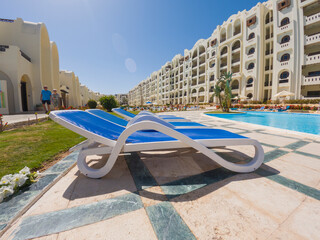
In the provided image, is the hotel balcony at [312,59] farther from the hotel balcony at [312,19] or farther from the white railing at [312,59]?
the hotel balcony at [312,19]

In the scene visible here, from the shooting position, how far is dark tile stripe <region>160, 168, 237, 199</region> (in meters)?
1.56

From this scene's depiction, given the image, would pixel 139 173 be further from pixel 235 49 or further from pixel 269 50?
pixel 235 49

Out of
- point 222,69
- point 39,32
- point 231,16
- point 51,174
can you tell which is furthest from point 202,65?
point 51,174

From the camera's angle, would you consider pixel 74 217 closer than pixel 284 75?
Yes

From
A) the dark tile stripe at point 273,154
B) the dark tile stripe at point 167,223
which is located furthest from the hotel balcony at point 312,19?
the dark tile stripe at point 167,223

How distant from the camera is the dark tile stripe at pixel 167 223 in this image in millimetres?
1029

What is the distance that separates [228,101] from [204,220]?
14.9 metres

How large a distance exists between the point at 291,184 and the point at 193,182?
3.90 feet

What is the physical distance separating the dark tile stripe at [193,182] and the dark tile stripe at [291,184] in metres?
0.45

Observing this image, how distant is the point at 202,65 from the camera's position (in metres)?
35.1

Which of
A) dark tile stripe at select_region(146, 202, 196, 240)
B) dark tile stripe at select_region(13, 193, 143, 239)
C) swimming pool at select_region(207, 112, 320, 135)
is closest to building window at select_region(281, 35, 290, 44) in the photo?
swimming pool at select_region(207, 112, 320, 135)

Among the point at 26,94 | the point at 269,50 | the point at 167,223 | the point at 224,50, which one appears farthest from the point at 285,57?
the point at 26,94

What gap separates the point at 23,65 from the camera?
11203 millimetres

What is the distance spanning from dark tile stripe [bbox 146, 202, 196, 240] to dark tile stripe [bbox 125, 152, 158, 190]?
1.27ft
